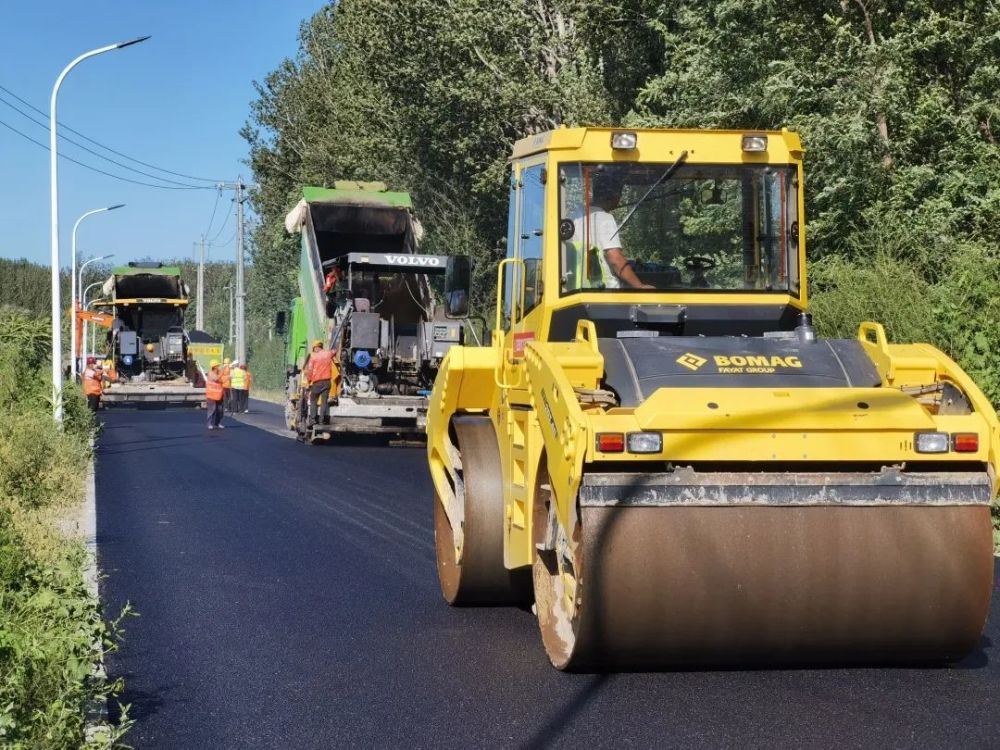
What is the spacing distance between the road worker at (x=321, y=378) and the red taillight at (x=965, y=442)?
16.3 m

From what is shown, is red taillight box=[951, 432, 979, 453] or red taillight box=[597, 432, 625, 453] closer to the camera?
red taillight box=[597, 432, 625, 453]

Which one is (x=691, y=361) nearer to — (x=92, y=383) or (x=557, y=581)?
(x=557, y=581)

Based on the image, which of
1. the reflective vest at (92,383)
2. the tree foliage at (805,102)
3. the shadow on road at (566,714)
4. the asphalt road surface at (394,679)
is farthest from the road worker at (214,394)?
the shadow on road at (566,714)

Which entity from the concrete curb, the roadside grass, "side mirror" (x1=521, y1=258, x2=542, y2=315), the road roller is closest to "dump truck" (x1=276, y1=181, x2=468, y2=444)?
the concrete curb

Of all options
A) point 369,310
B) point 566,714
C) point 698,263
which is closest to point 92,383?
point 369,310

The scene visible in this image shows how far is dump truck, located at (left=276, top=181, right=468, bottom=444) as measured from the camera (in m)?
21.8

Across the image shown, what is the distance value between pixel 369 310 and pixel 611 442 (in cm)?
1689

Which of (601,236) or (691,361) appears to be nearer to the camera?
(691,361)

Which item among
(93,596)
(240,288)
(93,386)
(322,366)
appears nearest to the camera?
(93,596)

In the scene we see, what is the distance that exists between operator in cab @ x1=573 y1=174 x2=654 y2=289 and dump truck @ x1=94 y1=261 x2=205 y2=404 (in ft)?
105

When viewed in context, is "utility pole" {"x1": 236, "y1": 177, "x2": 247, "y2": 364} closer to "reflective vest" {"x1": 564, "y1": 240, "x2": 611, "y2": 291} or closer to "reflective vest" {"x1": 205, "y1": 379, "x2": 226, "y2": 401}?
"reflective vest" {"x1": 205, "y1": 379, "x2": 226, "y2": 401}

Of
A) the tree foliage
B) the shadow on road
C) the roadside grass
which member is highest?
the tree foliage

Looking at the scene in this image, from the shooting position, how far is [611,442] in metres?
5.67

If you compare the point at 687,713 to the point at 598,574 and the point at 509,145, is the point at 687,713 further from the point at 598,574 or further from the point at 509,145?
the point at 509,145
